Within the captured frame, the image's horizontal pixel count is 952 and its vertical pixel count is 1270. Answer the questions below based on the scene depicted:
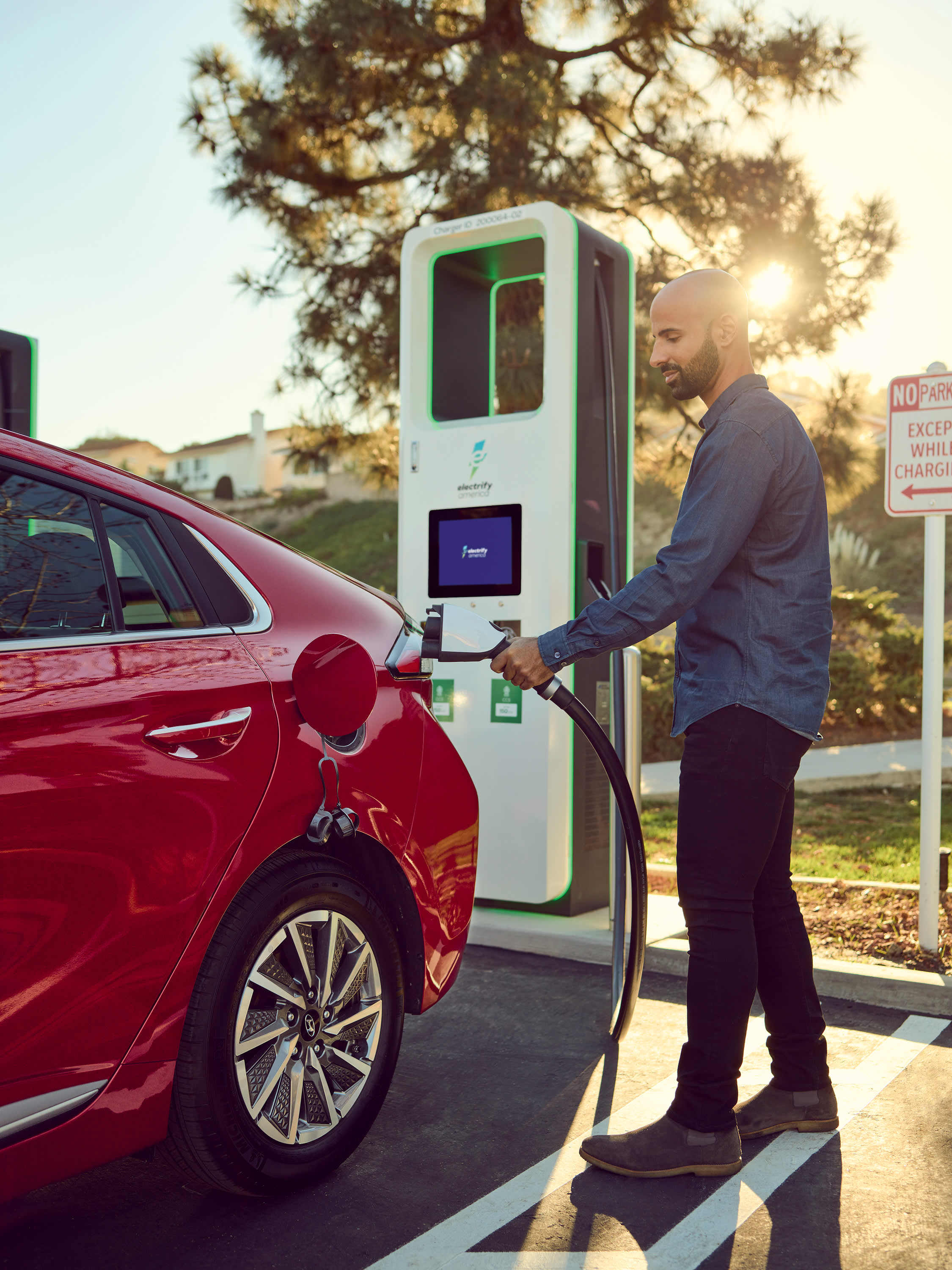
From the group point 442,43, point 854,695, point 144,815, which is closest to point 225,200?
point 442,43

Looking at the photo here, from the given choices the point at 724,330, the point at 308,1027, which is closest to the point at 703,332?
the point at 724,330

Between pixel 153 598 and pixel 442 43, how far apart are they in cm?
913

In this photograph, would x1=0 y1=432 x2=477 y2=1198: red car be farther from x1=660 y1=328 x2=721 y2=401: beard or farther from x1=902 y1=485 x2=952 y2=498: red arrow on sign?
x1=902 y1=485 x2=952 y2=498: red arrow on sign

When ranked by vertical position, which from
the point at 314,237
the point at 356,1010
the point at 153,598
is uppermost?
the point at 314,237

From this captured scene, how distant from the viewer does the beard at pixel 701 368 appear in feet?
9.75

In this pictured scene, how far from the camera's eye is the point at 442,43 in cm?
1034

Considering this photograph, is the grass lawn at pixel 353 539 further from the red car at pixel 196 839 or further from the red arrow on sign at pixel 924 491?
the red car at pixel 196 839

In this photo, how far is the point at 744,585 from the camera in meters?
2.89

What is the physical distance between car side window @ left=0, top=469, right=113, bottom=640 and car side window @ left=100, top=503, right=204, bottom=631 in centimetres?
4

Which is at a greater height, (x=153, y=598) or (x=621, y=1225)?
(x=153, y=598)

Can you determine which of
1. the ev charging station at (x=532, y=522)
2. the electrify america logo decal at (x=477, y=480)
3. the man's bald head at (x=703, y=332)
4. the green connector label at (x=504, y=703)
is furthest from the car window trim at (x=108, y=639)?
the electrify america logo decal at (x=477, y=480)

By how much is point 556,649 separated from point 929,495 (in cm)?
232

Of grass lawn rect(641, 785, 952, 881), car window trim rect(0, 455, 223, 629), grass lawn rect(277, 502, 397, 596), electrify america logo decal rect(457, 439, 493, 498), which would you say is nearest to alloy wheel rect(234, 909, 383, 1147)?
car window trim rect(0, 455, 223, 629)

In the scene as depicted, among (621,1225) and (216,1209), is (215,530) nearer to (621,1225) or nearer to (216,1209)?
(216,1209)
